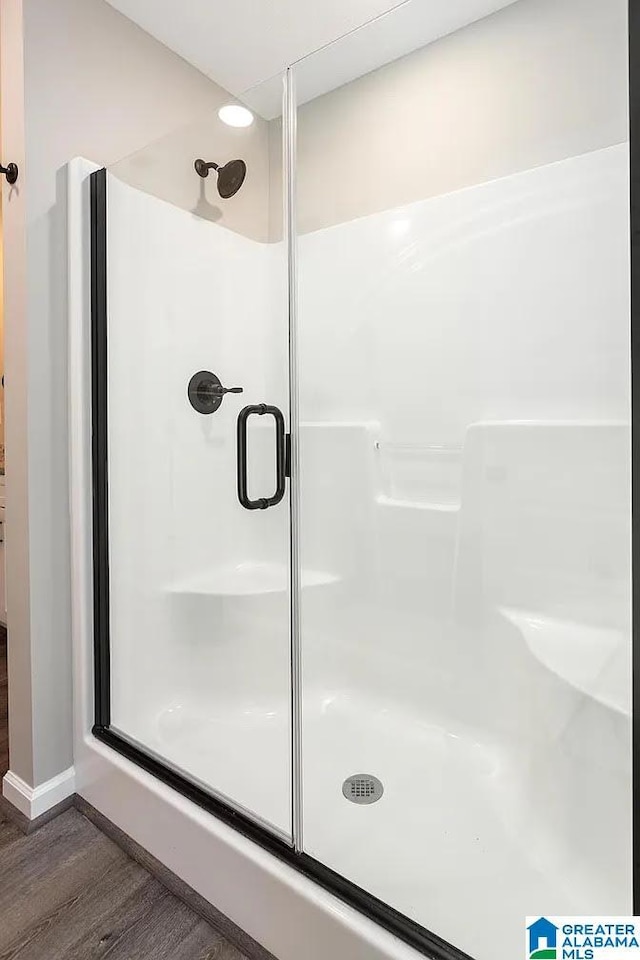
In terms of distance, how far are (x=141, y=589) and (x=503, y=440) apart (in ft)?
4.11

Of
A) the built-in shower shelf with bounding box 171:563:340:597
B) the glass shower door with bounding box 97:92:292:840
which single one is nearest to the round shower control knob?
the glass shower door with bounding box 97:92:292:840

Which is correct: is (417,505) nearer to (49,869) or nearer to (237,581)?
(237,581)

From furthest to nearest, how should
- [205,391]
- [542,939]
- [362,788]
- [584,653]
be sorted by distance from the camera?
[205,391], [362,788], [584,653], [542,939]

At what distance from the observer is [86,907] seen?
136cm

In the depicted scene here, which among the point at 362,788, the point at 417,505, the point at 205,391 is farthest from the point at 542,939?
the point at 205,391

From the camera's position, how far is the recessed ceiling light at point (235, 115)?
5.45 feet

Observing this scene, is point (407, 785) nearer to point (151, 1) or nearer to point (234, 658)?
point (234, 658)

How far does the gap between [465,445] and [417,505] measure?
26 cm

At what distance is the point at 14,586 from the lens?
173cm

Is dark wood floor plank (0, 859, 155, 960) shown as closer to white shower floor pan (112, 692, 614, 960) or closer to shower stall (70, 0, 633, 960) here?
shower stall (70, 0, 633, 960)

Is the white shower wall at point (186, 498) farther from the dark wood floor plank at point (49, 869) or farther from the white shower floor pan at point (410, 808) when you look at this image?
the dark wood floor plank at point (49, 869)

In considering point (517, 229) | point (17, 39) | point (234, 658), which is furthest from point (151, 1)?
point (234, 658)

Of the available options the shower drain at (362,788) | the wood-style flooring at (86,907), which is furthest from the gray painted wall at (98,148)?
the shower drain at (362,788)

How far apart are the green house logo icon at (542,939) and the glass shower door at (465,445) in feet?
0.31
